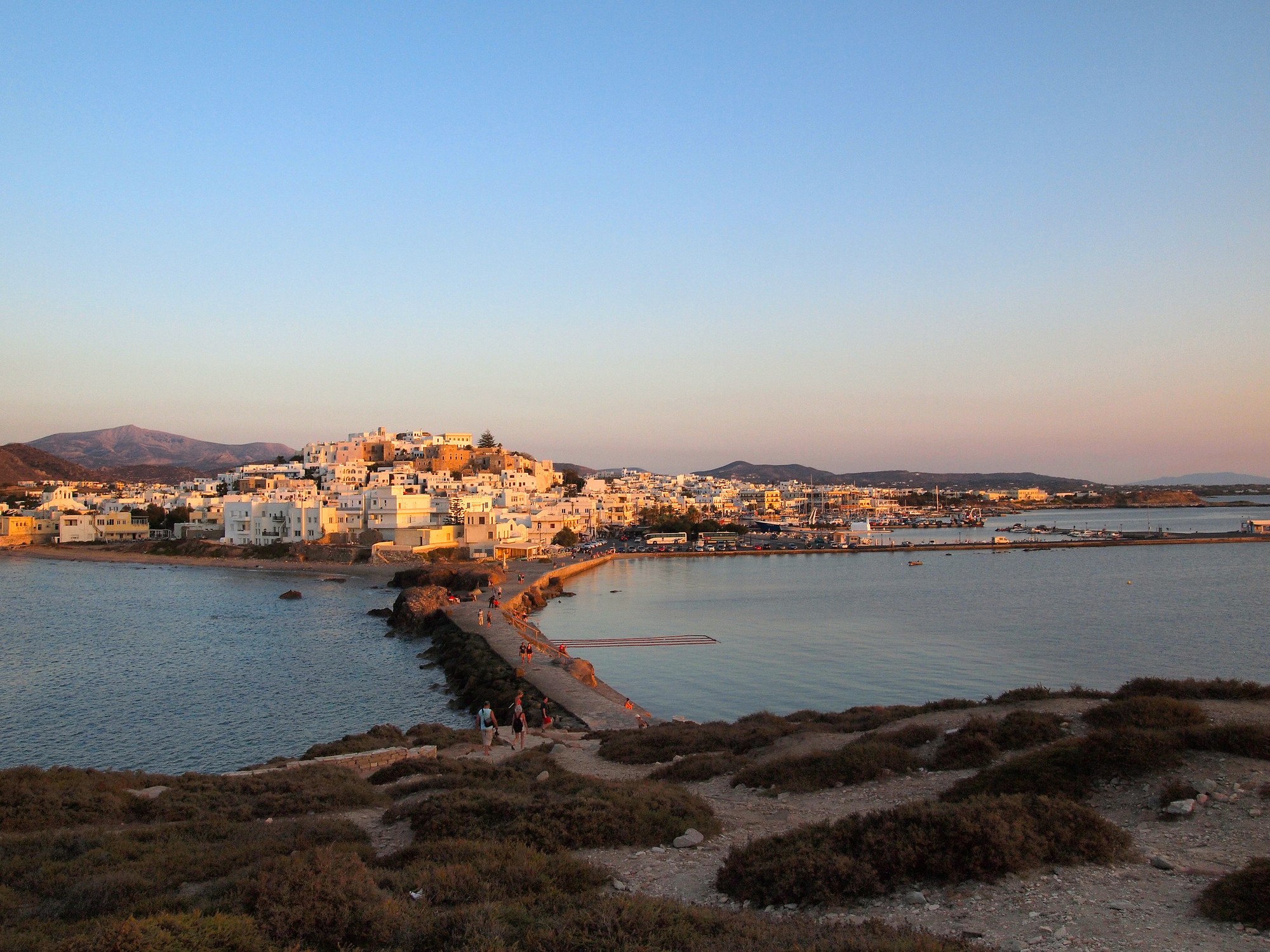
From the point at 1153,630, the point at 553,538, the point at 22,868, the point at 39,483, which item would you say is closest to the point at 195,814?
the point at 22,868

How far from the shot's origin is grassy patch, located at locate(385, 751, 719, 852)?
6.96 meters

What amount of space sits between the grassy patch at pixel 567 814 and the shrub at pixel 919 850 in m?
1.34

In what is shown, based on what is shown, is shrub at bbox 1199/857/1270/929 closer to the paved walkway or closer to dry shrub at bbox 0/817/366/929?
dry shrub at bbox 0/817/366/929

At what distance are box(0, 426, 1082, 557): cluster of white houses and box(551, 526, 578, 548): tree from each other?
49cm

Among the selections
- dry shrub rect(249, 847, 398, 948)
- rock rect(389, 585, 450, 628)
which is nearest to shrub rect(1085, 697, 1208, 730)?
dry shrub rect(249, 847, 398, 948)

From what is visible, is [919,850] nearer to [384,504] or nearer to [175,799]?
[175,799]

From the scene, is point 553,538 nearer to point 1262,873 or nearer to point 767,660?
point 767,660

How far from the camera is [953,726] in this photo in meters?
10.2

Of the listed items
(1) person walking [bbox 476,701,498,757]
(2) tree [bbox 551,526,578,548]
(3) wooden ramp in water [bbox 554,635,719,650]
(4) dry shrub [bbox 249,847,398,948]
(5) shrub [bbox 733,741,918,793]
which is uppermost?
(4) dry shrub [bbox 249,847,398,948]

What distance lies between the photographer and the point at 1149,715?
855 centimetres

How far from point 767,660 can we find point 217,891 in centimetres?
2199

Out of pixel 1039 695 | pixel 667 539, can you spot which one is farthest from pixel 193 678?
pixel 667 539

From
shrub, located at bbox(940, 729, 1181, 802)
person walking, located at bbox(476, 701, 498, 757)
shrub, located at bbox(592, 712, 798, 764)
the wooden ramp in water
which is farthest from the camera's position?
the wooden ramp in water

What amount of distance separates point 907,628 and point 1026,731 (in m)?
24.4
